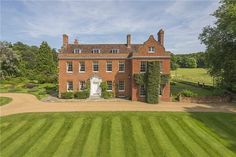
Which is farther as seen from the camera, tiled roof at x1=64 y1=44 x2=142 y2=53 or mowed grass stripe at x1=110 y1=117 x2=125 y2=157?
tiled roof at x1=64 y1=44 x2=142 y2=53

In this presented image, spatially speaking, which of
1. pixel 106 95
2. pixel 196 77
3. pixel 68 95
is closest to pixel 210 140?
pixel 106 95

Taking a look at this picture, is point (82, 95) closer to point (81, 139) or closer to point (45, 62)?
point (81, 139)

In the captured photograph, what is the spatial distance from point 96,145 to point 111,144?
119 centimetres

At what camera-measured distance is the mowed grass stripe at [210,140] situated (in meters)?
16.5

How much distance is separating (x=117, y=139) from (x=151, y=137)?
2935 mm

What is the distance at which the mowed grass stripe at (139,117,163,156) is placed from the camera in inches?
659

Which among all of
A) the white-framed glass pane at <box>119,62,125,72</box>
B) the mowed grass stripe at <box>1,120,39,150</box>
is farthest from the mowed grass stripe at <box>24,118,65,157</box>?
the white-framed glass pane at <box>119,62,125,72</box>

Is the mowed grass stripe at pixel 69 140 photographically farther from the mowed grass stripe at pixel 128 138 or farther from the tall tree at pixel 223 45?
the tall tree at pixel 223 45

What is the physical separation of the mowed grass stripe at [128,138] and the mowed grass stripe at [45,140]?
6.15 meters

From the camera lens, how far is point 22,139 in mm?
18828

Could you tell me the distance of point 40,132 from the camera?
20484 millimetres

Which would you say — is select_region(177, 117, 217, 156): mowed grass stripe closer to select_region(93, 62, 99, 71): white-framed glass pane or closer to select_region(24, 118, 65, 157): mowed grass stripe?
select_region(24, 118, 65, 157): mowed grass stripe

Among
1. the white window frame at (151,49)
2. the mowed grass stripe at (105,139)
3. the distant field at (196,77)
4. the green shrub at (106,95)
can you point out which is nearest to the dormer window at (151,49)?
the white window frame at (151,49)

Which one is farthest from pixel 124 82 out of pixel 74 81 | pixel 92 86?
pixel 74 81
